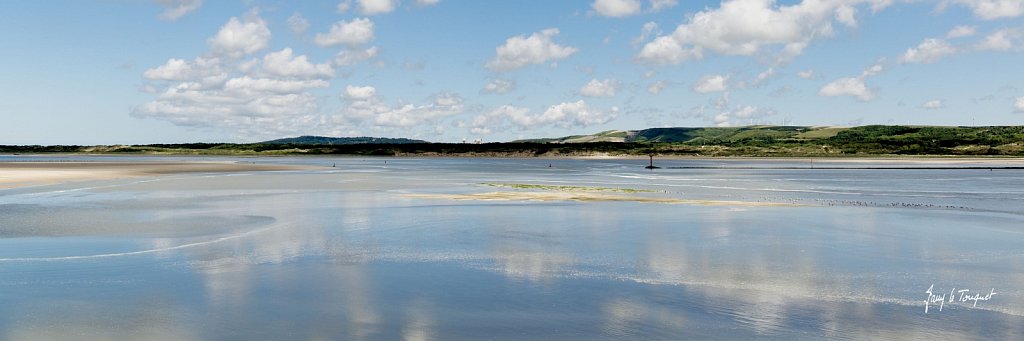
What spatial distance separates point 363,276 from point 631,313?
5289mm

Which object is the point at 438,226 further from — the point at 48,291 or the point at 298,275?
the point at 48,291

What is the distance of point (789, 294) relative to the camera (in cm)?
1196

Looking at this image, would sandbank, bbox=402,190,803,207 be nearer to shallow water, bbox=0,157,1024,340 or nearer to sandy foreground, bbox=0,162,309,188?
shallow water, bbox=0,157,1024,340

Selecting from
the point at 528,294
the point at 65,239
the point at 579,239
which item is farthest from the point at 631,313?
the point at 65,239

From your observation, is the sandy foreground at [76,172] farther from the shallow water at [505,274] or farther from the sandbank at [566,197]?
→ the shallow water at [505,274]
